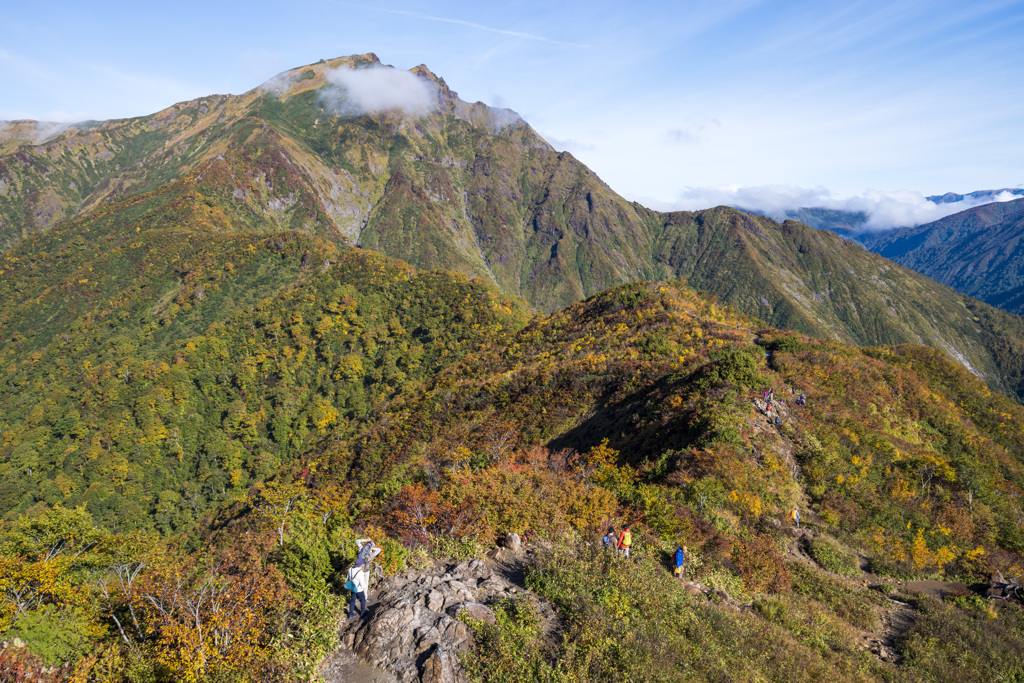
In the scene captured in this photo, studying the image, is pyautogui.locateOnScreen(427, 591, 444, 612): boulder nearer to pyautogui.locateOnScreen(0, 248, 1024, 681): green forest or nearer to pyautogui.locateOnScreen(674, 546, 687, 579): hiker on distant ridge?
pyautogui.locateOnScreen(0, 248, 1024, 681): green forest

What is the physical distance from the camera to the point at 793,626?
12.4m

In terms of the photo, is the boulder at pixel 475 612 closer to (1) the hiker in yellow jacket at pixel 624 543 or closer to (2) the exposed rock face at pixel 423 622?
(2) the exposed rock face at pixel 423 622

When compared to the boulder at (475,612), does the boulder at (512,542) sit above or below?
below

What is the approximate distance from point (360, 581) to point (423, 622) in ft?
5.40

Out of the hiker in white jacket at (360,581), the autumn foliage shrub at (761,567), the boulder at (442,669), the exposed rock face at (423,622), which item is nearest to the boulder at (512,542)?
the exposed rock face at (423,622)

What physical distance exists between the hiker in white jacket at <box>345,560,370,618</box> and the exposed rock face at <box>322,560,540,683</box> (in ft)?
0.84

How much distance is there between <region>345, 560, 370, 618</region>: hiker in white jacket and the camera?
32.6ft

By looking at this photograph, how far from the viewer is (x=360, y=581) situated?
32.9ft

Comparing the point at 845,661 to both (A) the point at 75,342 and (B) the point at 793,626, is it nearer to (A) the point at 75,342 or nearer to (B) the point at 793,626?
(B) the point at 793,626

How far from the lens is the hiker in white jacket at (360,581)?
995 cm

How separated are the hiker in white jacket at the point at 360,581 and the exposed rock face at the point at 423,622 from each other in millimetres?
255

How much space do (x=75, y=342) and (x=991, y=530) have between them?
164 m

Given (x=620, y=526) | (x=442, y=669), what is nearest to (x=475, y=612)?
(x=442, y=669)

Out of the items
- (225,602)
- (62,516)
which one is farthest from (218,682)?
(62,516)
